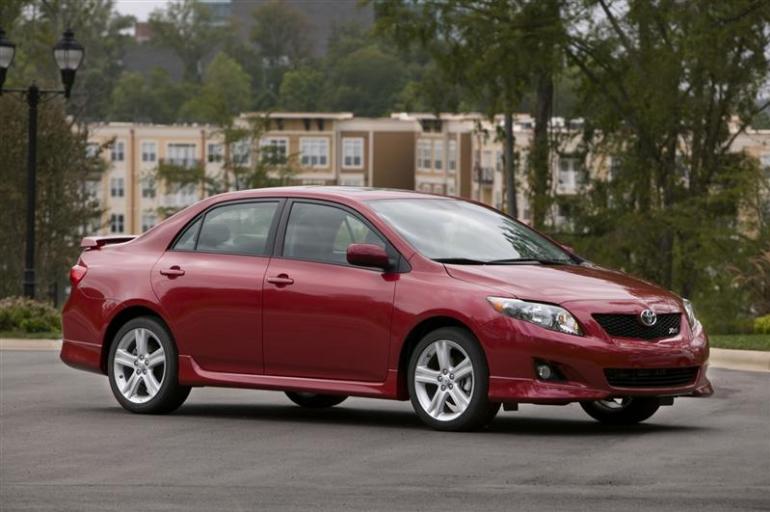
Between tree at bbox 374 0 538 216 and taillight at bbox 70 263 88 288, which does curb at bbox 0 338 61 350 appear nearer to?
taillight at bbox 70 263 88 288

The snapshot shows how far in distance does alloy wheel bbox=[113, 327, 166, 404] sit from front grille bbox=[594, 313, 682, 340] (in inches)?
134

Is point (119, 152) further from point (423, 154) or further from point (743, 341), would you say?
point (743, 341)

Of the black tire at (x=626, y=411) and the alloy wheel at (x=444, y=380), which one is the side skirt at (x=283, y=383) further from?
the black tire at (x=626, y=411)

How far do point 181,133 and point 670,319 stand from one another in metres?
125

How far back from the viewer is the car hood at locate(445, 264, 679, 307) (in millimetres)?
11742

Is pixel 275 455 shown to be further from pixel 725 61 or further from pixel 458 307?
pixel 725 61

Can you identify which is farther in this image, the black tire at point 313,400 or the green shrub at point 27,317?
the green shrub at point 27,317

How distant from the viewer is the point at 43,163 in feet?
164

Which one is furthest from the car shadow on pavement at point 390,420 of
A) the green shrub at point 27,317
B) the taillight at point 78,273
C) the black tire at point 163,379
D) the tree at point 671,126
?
the tree at point 671,126

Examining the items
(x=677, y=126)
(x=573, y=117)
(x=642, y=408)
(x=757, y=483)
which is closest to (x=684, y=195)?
(x=677, y=126)

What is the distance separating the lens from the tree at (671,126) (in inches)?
1542

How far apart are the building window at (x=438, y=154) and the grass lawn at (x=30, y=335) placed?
10446 cm

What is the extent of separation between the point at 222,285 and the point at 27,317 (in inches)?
425

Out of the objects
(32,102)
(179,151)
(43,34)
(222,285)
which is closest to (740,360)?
(222,285)
